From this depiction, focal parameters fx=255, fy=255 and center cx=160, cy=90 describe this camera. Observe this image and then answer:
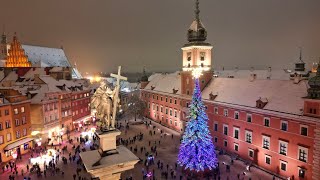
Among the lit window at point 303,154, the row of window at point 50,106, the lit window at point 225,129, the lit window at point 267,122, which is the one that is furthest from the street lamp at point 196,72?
the row of window at point 50,106

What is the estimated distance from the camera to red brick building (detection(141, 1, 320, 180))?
30.1 m

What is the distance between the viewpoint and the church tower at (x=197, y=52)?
169 ft

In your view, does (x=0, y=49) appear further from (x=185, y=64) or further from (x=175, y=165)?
(x=175, y=165)

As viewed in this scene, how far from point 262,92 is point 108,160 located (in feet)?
119

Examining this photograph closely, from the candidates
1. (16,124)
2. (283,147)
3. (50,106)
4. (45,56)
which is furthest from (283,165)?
(45,56)

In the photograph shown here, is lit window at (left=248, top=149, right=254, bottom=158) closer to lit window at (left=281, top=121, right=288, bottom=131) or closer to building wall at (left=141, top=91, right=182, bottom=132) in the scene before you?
lit window at (left=281, top=121, right=288, bottom=131)

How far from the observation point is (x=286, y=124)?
32.8 m

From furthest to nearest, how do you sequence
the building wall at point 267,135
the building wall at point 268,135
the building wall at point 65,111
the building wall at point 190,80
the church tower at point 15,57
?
the church tower at point 15,57, the building wall at point 65,111, the building wall at point 190,80, the building wall at point 268,135, the building wall at point 267,135

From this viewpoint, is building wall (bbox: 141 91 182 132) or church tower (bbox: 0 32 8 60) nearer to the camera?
building wall (bbox: 141 91 182 132)

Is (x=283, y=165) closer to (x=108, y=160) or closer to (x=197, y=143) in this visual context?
(x=197, y=143)

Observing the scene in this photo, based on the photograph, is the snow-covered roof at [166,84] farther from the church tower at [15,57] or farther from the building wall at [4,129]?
the church tower at [15,57]

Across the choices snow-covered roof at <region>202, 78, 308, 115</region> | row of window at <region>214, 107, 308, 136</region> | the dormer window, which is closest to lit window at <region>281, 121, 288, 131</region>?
row of window at <region>214, 107, 308, 136</region>

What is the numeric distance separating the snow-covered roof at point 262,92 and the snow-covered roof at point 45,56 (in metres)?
63.3

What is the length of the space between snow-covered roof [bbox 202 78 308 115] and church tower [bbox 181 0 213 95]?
2957 millimetres
